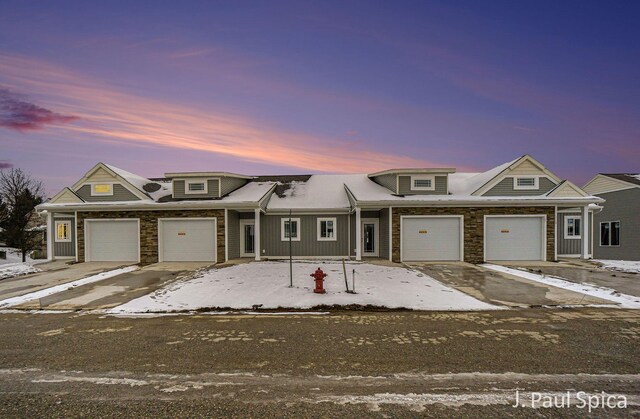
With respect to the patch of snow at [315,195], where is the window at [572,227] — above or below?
below

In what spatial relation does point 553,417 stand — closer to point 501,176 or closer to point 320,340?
point 320,340

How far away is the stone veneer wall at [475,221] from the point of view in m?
17.2

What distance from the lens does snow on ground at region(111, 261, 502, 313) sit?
29.5ft

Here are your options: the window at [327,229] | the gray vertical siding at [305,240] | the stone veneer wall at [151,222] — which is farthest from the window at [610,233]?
the stone veneer wall at [151,222]

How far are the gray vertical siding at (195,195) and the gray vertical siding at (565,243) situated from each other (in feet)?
68.7

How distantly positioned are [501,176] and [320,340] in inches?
661

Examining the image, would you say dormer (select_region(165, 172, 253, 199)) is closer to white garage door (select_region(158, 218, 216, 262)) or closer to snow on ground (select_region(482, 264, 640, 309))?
white garage door (select_region(158, 218, 216, 262))

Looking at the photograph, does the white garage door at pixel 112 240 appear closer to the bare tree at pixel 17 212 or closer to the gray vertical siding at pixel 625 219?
the bare tree at pixel 17 212

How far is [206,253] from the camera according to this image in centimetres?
1747

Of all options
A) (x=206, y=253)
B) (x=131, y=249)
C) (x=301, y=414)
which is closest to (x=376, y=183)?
(x=206, y=253)

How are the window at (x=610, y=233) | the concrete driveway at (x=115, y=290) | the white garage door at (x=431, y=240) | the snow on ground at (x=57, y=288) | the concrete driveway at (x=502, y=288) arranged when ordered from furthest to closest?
the window at (x=610, y=233), the white garage door at (x=431, y=240), the snow on ground at (x=57, y=288), the concrete driveway at (x=115, y=290), the concrete driveway at (x=502, y=288)

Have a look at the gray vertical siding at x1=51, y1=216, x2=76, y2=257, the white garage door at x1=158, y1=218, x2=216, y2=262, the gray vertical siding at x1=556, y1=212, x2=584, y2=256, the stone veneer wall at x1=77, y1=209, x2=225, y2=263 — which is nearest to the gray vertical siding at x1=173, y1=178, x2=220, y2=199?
the stone veneer wall at x1=77, y1=209, x2=225, y2=263

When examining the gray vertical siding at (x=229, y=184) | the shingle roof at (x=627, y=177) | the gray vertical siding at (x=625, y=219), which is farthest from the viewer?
the shingle roof at (x=627, y=177)

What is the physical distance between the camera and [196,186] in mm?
19141
